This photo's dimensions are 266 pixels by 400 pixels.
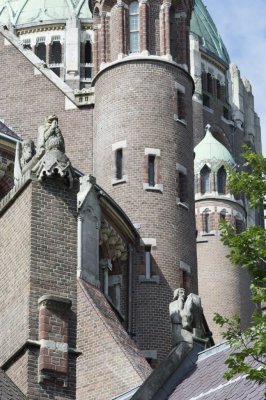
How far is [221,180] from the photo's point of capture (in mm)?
62469

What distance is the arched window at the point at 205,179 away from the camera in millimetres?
62094

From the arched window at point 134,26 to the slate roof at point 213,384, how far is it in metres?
21.7

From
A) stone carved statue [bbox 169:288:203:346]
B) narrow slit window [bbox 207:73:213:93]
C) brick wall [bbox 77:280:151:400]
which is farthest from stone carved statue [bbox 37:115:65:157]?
narrow slit window [bbox 207:73:213:93]

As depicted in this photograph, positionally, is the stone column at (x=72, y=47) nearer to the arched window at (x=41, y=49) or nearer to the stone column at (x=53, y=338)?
the arched window at (x=41, y=49)

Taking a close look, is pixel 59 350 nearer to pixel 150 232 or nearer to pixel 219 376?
pixel 219 376

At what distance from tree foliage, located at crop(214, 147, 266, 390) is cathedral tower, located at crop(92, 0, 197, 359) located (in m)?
19.9

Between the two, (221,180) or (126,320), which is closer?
(126,320)

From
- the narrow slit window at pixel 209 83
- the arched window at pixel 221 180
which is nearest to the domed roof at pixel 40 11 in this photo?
the narrow slit window at pixel 209 83

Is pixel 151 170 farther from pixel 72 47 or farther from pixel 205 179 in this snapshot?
pixel 72 47

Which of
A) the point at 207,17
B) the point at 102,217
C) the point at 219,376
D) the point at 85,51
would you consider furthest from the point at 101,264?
the point at 207,17

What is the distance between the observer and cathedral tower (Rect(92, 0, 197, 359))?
141ft

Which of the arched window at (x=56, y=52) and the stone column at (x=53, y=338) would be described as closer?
the stone column at (x=53, y=338)

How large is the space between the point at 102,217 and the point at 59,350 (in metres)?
19.6

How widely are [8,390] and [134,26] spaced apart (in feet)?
87.8
